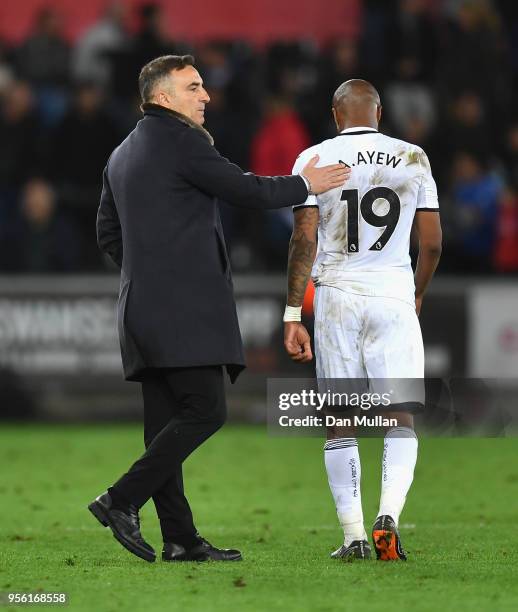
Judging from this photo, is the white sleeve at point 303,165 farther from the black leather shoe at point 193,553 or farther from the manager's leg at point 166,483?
the black leather shoe at point 193,553

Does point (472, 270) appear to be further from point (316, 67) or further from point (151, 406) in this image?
point (151, 406)

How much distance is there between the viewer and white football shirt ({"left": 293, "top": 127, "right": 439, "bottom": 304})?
7074mm

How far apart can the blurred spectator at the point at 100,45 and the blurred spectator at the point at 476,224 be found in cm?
433

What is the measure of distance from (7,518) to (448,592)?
149 inches

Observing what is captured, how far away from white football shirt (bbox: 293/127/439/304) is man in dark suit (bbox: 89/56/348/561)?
0.42 ft

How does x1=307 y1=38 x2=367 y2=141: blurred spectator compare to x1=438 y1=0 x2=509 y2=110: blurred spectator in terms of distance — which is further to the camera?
x1=438 y1=0 x2=509 y2=110: blurred spectator

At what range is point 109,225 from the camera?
721 cm

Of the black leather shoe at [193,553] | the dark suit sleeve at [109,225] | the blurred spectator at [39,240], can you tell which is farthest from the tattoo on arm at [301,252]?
the blurred spectator at [39,240]

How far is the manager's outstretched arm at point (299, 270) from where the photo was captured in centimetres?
708

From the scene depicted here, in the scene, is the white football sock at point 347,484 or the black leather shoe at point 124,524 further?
the white football sock at point 347,484

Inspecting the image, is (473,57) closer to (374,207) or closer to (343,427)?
(374,207)

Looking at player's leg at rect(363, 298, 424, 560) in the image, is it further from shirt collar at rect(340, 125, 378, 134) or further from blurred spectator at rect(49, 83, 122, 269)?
blurred spectator at rect(49, 83, 122, 269)

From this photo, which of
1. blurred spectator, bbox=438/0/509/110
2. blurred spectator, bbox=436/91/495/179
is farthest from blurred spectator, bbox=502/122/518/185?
blurred spectator, bbox=438/0/509/110

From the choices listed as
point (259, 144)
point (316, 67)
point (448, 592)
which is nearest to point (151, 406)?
point (448, 592)
